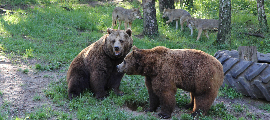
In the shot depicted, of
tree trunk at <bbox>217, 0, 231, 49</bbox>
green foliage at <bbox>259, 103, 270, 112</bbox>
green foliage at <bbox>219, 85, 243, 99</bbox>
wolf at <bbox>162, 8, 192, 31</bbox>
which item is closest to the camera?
green foliage at <bbox>259, 103, 270, 112</bbox>

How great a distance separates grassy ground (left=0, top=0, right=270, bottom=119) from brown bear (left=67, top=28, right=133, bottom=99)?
26 centimetres

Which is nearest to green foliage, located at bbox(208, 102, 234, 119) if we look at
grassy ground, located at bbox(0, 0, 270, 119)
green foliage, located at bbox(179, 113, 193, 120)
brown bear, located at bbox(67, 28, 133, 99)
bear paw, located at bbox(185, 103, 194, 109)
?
grassy ground, located at bbox(0, 0, 270, 119)

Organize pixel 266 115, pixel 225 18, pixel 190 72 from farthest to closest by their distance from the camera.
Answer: pixel 225 18 < pixel 266 115 < pixel 190 72

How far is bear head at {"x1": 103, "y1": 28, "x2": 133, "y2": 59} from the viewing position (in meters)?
5.86

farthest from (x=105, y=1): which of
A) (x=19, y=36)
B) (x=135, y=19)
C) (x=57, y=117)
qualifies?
(x=57, y=117)

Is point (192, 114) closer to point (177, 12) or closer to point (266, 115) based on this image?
point (266, 115)

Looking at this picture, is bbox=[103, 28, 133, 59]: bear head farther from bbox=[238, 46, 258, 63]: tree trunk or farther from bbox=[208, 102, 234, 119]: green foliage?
bbox=[238, 46, 258, 63]: tree trunk

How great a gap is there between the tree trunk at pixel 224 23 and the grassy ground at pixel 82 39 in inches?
11.9

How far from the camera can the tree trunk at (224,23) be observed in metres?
9.56

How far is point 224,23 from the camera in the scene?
32.2ft

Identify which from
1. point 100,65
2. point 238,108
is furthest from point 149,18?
point 238,108

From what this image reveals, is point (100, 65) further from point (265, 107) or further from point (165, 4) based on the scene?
point (165, 4)

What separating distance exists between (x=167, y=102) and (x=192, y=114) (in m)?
0.57

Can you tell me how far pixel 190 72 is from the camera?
4.93m
